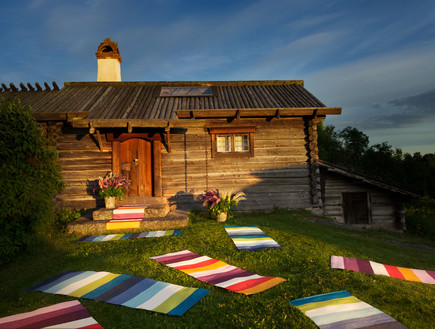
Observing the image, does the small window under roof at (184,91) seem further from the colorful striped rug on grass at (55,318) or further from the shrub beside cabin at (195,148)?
the colorful striped rug on grass at (55,318)

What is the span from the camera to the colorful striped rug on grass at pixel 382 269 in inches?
169

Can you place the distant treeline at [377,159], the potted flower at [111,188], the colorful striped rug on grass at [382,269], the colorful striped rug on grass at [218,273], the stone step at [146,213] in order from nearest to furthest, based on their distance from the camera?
1. the colorful striped rug on grass at [218,273]
2. the colorful striped rug on grass at [382,269]
3. the stone step at [146,213]
4. the potted flower at [111,188]
5. the distant treeline at [377,159]

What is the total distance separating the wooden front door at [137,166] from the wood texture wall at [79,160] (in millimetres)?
598

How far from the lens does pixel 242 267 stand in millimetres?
4426

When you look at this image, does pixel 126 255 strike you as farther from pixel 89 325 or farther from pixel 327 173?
pixel 327 173

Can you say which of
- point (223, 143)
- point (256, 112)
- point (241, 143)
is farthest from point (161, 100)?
point (256, 112)

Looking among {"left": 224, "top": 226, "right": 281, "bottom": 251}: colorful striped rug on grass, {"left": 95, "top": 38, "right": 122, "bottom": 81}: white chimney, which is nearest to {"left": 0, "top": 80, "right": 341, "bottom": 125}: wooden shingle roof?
{"left": 95, "top": 38, "right": 122, "bottom": 81}: white chimney

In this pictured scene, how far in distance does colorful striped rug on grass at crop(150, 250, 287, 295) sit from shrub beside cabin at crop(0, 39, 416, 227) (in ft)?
16.3

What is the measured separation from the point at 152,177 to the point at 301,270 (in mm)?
6840

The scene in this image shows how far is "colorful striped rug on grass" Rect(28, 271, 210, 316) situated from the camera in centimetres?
314

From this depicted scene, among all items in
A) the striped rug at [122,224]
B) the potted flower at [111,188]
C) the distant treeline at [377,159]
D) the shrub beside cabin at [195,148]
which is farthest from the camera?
the distant treeline at [377,159]

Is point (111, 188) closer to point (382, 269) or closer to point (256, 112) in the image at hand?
point (256, 112)

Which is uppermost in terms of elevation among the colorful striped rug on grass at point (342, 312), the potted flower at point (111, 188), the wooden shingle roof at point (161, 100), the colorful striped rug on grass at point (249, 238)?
the wooden shingle roof at point (161, 100)

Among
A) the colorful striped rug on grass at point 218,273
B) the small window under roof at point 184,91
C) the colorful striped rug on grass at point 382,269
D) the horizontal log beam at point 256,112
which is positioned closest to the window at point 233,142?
the horizontal log beam at point 256,112
